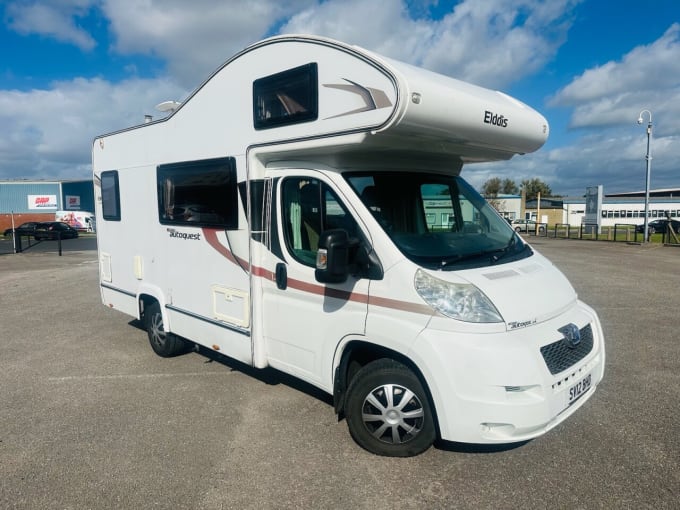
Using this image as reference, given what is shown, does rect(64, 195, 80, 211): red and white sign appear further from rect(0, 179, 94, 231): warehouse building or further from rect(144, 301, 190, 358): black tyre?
rect(144, 301, 190, 358): black tyre

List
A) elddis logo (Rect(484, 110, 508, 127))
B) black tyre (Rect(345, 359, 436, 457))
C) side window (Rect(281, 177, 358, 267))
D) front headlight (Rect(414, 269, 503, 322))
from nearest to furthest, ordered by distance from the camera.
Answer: front headlight (Rect(414, 269, 503, 322)) → black tyre (Rect(345, 359, 436, 457)) → side window (Rect(281, 177, 358, 267)) → elddis logo (Rect(484, 110, 508, 127))

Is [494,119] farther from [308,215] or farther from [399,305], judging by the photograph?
[399,305]

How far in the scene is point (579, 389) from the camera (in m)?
3.33

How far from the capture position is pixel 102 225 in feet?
22.3

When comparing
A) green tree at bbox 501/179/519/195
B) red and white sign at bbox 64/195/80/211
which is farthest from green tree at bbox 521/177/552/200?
red and white sign at bbox 64/195/80/211

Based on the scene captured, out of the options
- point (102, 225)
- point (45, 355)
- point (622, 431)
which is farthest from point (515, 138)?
point (45, 355)

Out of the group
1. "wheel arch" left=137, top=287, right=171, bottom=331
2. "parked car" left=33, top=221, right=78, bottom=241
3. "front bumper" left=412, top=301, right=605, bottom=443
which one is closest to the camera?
"front bumper" left=412, top=301, right=605, bottom=443

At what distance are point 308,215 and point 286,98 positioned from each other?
100cm

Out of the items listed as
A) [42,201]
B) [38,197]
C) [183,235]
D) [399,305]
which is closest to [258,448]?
[399,305]

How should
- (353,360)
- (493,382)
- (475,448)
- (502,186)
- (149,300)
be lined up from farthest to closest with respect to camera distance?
(502,186) → (149,300) → (353,360) → (475,448) → (493,382)

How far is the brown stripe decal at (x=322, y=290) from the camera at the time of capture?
3211mm

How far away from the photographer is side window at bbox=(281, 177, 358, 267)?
3764mm

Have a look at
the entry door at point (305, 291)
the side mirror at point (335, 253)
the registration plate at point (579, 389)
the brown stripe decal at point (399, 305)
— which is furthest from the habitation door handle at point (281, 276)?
the registration plate at point (579, 389)

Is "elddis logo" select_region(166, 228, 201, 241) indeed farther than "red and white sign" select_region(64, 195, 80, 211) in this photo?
No
